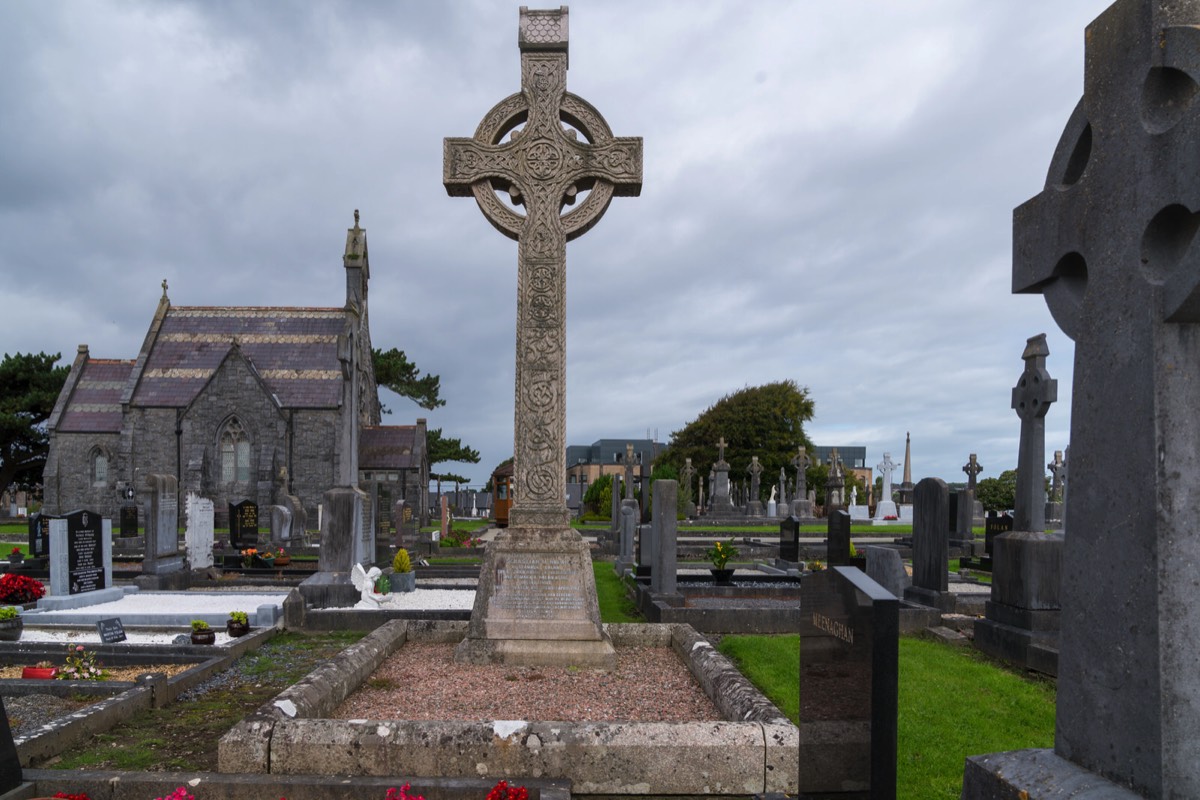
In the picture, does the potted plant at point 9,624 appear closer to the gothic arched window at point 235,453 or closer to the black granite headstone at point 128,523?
the black granite headstone at point 128,523

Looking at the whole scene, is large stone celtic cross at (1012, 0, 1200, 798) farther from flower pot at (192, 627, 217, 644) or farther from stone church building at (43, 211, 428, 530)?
stone church building at (43, 211, 428, 530)

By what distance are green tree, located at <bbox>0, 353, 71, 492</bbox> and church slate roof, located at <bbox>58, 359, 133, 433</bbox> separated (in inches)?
206

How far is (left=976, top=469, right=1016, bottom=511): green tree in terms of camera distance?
4659 cm

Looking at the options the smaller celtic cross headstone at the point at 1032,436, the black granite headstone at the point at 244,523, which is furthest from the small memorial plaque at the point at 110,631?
the black granite headstone at the point at 244,523

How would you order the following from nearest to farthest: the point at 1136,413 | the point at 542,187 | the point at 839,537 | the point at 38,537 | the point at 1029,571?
the point at 1136,413
the point at 542,187
the point at 1029,571
the point at 839,537
the point at 38,537

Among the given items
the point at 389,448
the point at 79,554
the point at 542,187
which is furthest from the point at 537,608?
the point at 389,448

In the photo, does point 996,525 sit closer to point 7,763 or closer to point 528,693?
point 528,693

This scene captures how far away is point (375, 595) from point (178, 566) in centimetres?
598

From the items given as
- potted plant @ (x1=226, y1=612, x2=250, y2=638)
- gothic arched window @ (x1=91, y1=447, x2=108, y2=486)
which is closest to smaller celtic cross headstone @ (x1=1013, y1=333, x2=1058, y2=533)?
potted plant @ (x1=226, y1=612, x2=250, y2=638)

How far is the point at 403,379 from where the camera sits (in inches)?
1852

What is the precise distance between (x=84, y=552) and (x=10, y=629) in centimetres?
305

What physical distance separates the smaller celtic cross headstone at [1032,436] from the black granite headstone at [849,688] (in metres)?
6.81

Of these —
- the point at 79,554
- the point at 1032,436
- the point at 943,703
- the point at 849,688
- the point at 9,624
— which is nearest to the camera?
the point at 849,688

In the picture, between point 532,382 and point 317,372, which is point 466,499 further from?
point 532,382
